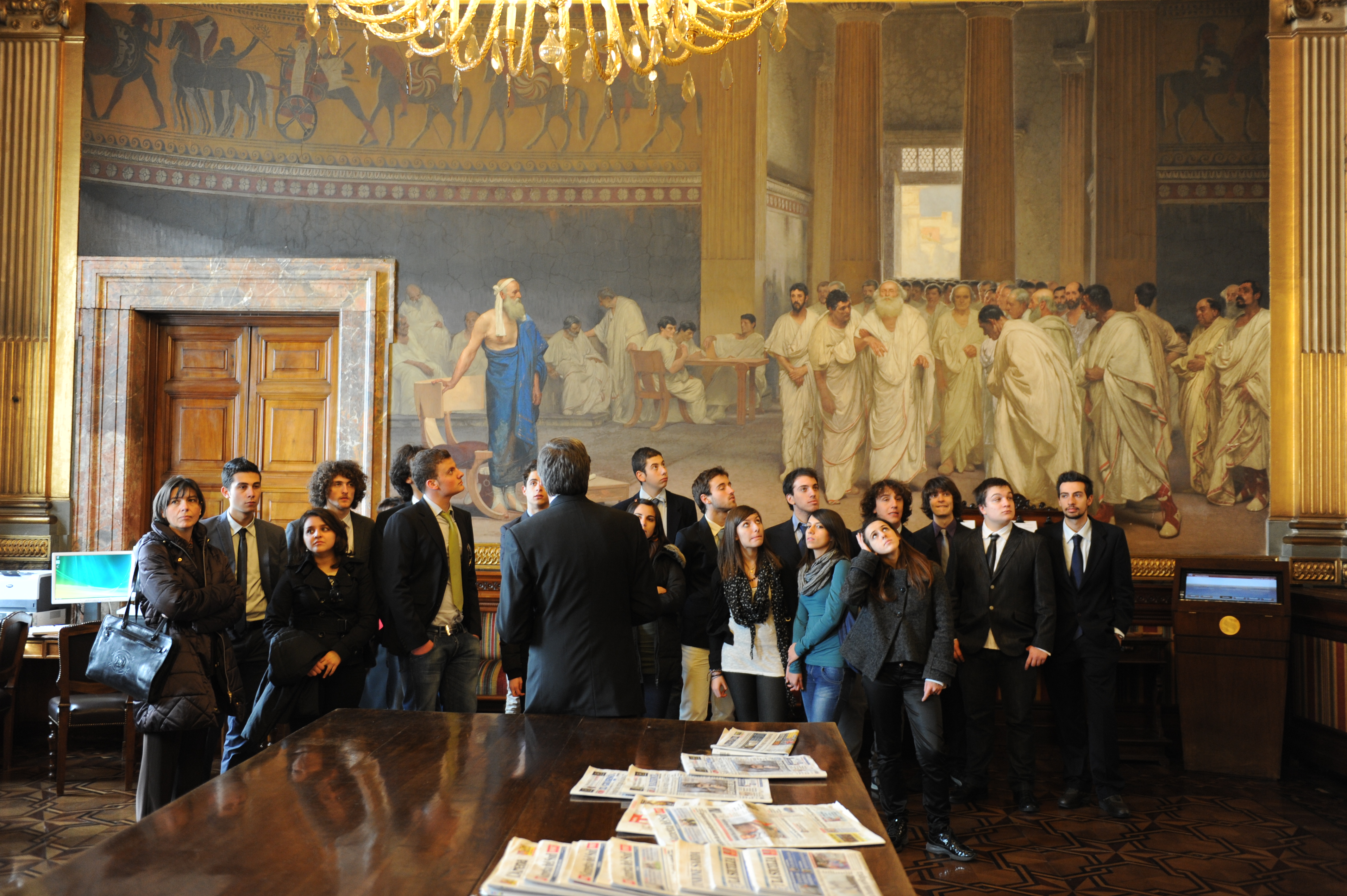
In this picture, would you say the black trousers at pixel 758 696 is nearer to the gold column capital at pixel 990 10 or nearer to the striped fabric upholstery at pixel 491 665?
the striped fabric upholstery at pixel 491 665

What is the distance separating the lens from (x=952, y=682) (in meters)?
5.27

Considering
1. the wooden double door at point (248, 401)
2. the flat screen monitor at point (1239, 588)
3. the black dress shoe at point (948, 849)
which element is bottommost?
the black dress shoe at point (948, 849)

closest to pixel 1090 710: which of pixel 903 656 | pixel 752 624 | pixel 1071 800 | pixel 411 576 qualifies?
pixel 1071 800

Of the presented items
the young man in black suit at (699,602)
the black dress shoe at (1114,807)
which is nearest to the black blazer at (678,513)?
the young man in black suit at (699,602)

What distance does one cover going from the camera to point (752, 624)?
4582 mm

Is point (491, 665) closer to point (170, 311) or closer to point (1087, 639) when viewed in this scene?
point (170, 311)

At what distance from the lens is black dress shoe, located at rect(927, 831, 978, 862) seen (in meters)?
4.28

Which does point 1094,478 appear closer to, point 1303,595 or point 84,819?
point 1303,595

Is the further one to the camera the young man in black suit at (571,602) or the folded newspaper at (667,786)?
the young man in black suit at (571,602)

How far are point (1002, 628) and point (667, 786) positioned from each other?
10.2 feet

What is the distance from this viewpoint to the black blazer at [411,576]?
14.3 ft

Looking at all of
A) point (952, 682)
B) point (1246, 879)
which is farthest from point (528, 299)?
point (1246, 879)

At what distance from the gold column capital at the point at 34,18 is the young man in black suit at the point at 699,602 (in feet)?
18.3

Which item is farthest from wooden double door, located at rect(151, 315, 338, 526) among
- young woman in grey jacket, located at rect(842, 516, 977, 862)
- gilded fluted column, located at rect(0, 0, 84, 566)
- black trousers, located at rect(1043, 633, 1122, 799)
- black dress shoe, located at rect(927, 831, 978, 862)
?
black trousers, located at rect(1043, 633, 1122, 799)
